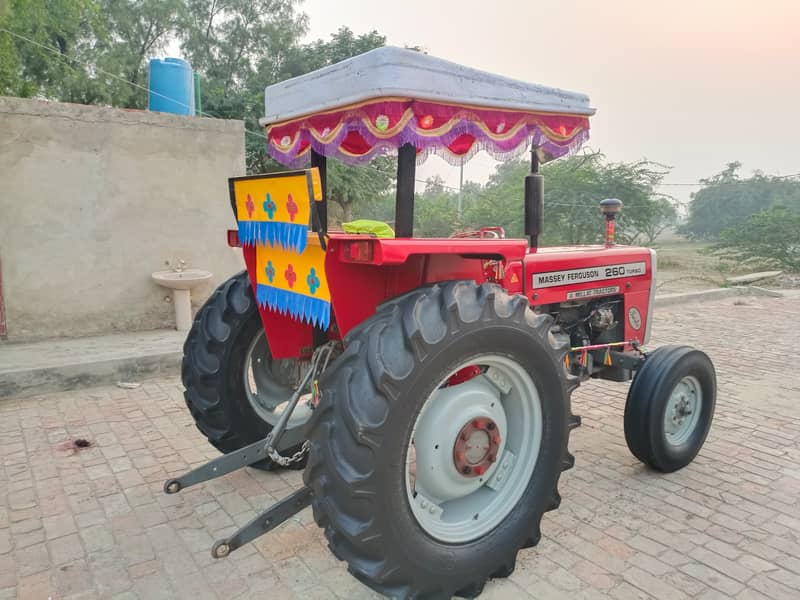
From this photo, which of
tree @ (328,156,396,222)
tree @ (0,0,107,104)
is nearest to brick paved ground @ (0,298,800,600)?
tree @ (328,156,396,222)

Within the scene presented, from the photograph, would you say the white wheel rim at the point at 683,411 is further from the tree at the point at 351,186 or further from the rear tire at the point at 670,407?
the tree at the point at 351,186

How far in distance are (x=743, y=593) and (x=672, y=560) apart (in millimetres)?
291

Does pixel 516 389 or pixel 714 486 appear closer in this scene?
pixel 516 389

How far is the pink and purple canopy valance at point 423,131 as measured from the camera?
220cm

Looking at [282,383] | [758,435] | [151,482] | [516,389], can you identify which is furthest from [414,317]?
[758,435]

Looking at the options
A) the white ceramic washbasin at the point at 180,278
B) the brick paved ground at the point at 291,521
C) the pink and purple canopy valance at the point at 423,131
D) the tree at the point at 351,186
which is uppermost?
the tree at the point at 351,186

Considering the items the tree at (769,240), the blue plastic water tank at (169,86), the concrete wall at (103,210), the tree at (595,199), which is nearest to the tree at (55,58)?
the blue plastic water tank at (169,86)

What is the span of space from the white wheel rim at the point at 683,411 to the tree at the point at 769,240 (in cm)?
1605

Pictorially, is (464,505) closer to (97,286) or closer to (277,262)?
(277,262)

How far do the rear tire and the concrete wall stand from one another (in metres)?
5.57

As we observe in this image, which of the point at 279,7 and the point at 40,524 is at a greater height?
the point at 279,7

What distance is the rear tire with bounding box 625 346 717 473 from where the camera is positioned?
128 inches

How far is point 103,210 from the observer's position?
652 centimetres

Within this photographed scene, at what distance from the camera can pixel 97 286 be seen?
6566 mm
